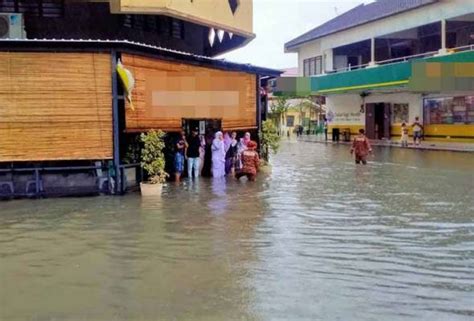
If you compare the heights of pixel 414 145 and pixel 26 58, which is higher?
pixel 26 58

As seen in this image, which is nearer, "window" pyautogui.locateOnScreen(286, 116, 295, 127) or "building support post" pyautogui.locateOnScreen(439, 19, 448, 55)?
"building support post" pyautogui.locateOnScreen(439, 19, 448, 55)

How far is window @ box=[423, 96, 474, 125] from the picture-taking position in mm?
35500

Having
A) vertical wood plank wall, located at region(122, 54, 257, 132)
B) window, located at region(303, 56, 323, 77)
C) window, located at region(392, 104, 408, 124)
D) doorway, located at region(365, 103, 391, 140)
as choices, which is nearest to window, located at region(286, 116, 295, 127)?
window, located at region(303, 56, 323, 77)

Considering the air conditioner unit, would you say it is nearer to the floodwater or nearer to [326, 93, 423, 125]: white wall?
the floodwater

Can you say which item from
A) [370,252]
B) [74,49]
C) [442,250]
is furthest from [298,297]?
[74,49]

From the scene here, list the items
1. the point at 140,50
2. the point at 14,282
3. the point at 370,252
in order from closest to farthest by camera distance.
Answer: the point at 14,282, the point at 370,252, the point at 140,50

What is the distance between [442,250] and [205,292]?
3.87 metres

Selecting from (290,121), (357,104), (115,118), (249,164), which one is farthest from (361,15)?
(290,121)

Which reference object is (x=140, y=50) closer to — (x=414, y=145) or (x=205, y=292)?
(x=205, y=292)

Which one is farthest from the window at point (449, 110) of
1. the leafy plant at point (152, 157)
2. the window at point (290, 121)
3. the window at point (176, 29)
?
the window at point (290, 121)

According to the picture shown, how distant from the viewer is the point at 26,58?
49.6 feet

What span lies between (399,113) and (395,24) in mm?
6106

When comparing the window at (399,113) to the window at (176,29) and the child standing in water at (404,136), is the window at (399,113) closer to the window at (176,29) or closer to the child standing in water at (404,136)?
the child standing in water at (404,136)

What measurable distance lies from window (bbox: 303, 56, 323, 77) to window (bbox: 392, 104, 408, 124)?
9938 millimetres
